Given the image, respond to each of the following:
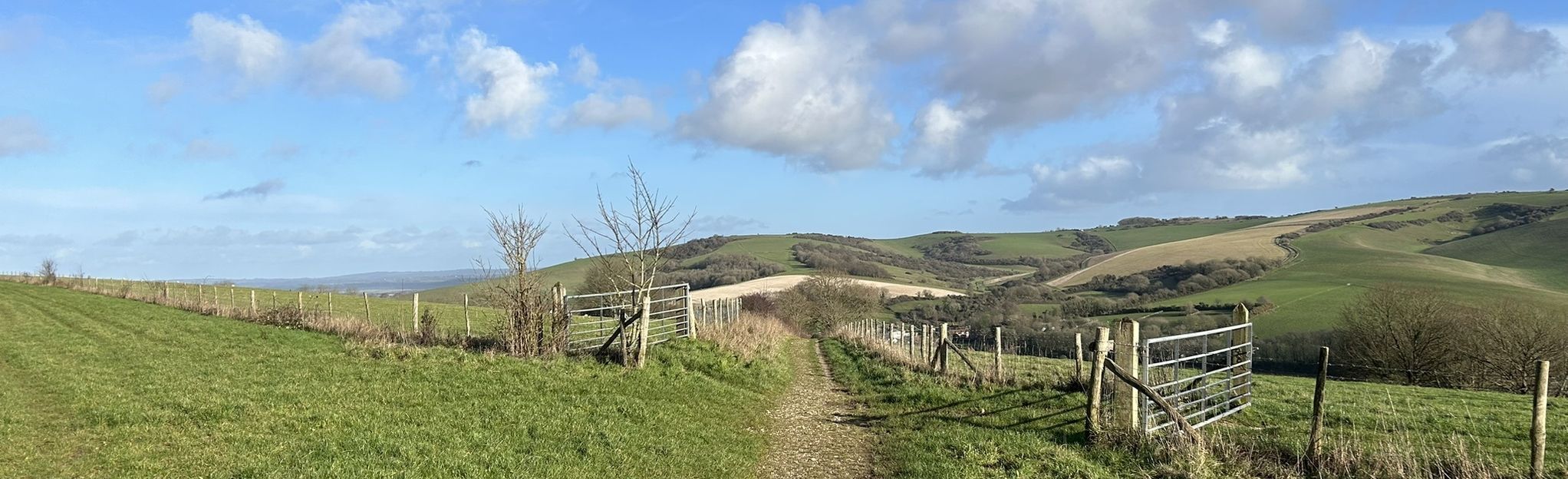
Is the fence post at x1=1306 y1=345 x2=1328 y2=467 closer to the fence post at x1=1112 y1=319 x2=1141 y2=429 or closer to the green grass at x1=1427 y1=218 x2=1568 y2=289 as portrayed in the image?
the fence post at x1=1112 y1=319 x2=1141 y2=429

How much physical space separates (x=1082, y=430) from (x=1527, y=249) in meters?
130

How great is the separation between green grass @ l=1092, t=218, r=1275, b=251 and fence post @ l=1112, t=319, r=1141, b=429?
16095 cm

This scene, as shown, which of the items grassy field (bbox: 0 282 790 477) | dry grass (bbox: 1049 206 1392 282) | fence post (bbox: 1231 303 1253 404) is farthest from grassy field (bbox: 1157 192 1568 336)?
grassy field (bbox: 0 282 790 477)

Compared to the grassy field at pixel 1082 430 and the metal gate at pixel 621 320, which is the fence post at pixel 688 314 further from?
the grassy field at pixel 1082 430

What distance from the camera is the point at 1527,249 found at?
99.2 m

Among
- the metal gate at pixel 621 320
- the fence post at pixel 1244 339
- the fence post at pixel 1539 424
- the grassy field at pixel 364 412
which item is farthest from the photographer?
the metal gate at pixel 621 320

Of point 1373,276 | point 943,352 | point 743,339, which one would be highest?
point 743,339

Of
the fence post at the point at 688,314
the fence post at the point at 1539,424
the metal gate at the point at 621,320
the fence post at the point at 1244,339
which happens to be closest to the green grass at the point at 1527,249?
the fence post at the point at 1244,339

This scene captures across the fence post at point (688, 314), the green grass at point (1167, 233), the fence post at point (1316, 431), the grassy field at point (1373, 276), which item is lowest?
the grassy field at point (1373, 276)

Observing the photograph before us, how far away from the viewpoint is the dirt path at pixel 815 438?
1064cm

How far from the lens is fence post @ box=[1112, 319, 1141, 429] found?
427 inches

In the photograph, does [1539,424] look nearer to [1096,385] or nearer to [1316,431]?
[1316,431]

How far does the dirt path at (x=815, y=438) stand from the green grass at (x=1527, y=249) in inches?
3911

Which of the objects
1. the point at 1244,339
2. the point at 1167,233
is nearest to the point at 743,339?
the point at 1244,339
